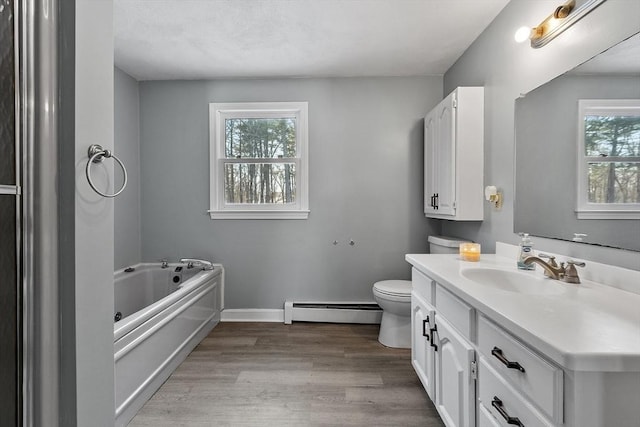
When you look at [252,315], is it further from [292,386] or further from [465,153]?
[465,153]

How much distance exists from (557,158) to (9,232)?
6.57ft

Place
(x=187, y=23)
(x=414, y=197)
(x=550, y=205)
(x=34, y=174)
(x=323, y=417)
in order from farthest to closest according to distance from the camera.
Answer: (x=414, y=197) < (x=187, y=23) < (x=323, y=417) < (x=550, y=205) < (x=34, y=174)

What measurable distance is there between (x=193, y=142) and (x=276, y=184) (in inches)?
36.1

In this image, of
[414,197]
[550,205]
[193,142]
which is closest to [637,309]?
[550,205]

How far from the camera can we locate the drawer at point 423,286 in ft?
5.50

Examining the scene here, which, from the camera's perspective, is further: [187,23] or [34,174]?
[187,23]

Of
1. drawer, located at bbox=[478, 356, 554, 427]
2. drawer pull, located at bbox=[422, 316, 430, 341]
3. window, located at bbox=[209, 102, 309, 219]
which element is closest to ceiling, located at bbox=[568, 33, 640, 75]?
drawer, located at bbox=[478, 356, 554, 427]

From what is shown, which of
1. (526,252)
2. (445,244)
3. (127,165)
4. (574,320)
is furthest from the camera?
(127,165)

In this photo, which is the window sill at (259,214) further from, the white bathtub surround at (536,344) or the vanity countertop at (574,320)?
the vanity countertop at (574,320)

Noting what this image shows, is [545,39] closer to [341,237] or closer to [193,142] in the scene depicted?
[341,237]

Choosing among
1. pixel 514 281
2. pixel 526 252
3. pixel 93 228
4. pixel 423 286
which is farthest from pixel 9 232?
pixel 526 252

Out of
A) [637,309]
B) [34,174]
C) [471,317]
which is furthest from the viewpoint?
[471,317]

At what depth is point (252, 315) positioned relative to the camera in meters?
3.16

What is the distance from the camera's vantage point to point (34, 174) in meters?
0.75
